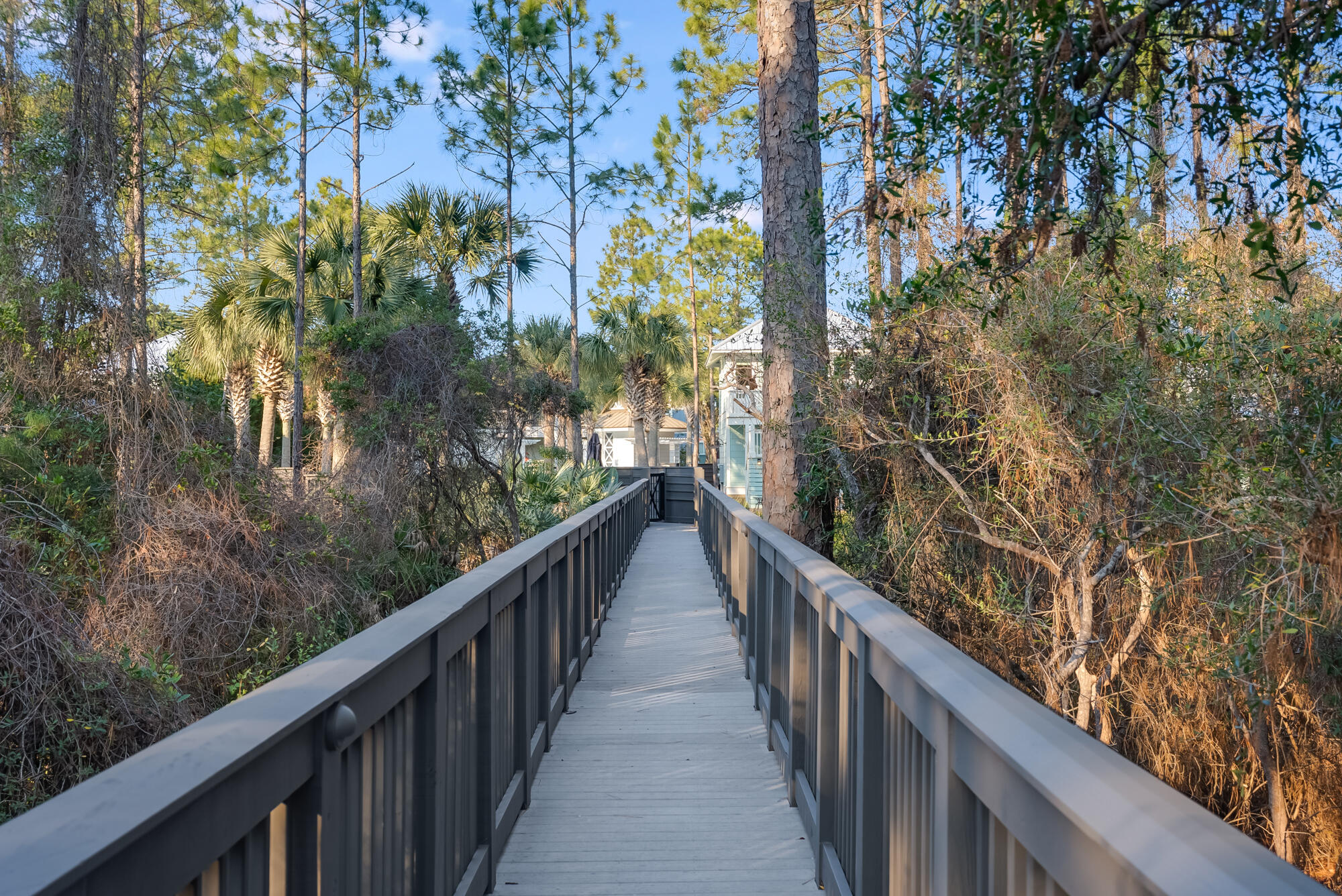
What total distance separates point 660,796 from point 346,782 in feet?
8.82

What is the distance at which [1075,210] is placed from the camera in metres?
4.14

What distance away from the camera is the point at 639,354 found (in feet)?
96.1

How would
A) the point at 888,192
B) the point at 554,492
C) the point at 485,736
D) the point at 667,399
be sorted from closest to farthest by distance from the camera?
the point at 485,736 < the point at 888,192 < the point at 554,492 < the point at 667,399

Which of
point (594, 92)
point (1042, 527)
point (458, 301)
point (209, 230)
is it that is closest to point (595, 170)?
point (594, 92)

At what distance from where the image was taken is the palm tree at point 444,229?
58.6 ft

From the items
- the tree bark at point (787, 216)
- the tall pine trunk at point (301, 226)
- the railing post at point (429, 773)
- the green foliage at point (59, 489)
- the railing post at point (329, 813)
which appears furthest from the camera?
the tall pine trunk at point (301, 226)

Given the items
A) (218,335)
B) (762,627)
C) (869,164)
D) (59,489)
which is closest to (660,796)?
(762,627)

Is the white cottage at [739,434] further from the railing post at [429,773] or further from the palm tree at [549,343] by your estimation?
the railing post at [429,773]

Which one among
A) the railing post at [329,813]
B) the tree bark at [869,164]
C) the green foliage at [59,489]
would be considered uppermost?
the tree bark at [869,164]

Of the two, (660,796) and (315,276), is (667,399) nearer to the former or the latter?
(315,276)

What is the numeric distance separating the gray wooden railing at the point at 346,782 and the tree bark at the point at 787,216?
299 centimetres

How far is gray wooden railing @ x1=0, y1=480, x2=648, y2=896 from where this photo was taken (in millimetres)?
966

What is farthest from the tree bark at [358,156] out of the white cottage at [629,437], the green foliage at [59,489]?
the white cottage at [629,437]

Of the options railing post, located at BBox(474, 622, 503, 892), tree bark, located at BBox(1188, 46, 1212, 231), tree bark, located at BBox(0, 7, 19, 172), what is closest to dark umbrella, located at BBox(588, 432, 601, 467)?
tree bark, located at BBox(0, 7, 19, 172)
